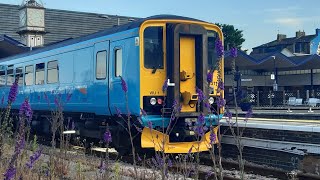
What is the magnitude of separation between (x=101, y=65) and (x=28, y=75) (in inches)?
215

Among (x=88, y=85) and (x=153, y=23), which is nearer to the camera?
(x=153, y=23)

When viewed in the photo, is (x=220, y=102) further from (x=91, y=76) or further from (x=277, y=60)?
(x=277, y=60)

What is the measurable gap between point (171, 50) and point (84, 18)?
32147mm

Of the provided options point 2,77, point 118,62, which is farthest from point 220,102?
point 2,77

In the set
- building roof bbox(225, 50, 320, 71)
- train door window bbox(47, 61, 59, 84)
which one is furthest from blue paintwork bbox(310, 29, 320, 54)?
train door window bbox(47, 61, 59, 84)

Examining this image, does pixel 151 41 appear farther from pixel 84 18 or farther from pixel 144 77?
Result: pixel 84 18

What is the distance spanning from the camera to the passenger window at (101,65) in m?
10.5

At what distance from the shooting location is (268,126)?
965 cm

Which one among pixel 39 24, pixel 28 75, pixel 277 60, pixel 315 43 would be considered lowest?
pixel 28 75

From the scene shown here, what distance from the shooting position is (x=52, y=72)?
43.6 feet

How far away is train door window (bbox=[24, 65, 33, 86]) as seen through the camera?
48.9 feet

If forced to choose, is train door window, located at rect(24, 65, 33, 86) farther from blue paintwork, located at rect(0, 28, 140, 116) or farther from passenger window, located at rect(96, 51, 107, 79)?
passenger window, located at rect(96, 51, 107, 79)

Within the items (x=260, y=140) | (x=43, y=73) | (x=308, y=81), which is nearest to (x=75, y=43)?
(x=43, y=73)

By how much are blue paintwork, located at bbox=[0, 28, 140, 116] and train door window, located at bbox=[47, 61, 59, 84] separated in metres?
0.14
